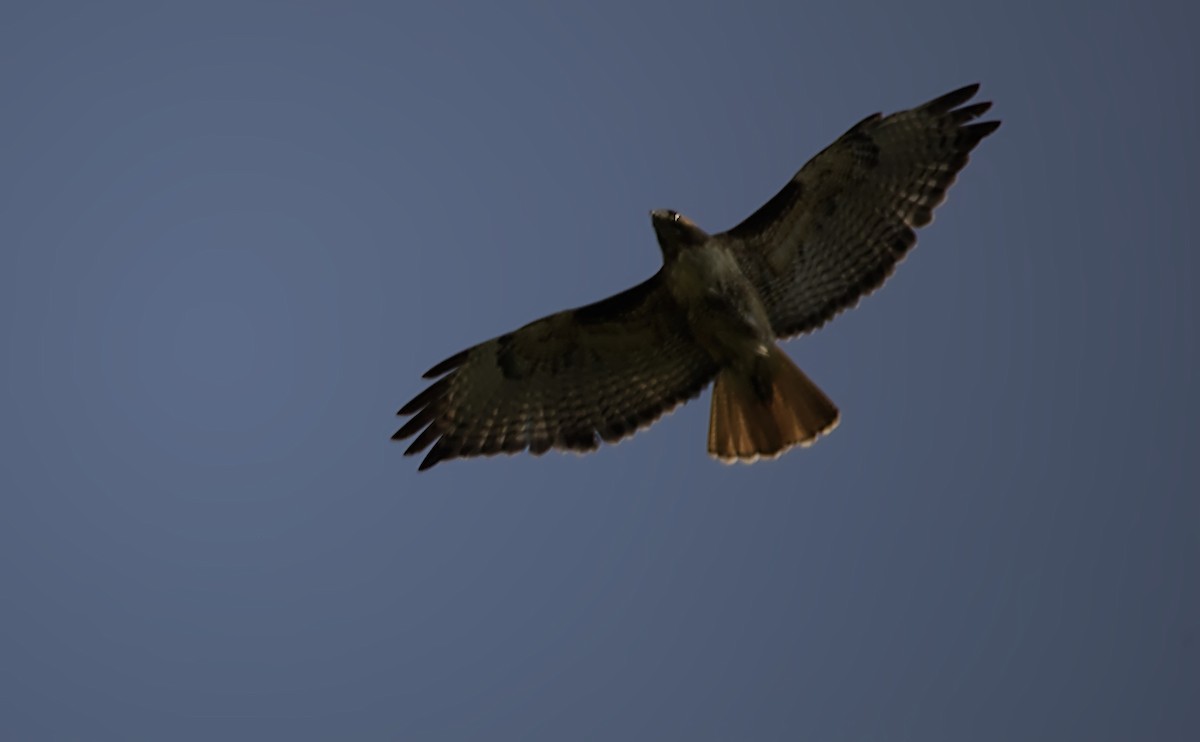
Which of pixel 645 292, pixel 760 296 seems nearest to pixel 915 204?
pixel 760 296

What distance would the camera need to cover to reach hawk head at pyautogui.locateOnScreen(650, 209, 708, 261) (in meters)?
9.79

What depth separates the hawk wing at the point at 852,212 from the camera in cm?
1028

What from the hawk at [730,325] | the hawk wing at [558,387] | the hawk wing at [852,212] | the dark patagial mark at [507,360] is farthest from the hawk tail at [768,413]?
the dark patagial mark at [507,360]

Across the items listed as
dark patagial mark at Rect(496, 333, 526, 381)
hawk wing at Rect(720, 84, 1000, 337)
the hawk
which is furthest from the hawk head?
dark patagial mark at Rect(496, 333, 526, 381)

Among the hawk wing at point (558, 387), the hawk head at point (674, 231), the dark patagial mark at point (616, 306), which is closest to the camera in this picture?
the hawk head at point (674, 231)

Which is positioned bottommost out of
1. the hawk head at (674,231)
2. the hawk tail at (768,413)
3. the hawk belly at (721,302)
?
the hawk tail at (768,413)

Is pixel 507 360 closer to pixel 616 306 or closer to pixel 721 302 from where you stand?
pixel 616 306

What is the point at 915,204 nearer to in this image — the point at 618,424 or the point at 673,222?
the point at 673,222

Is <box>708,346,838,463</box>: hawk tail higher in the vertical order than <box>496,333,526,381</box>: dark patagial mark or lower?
lower

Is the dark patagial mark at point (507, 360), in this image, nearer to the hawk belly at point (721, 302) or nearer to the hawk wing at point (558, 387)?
the hawk wing at point (558, 387)

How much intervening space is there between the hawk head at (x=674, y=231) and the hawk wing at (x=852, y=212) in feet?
1.53

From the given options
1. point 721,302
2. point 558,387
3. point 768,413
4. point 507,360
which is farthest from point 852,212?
point 507,360

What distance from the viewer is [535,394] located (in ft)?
35.5

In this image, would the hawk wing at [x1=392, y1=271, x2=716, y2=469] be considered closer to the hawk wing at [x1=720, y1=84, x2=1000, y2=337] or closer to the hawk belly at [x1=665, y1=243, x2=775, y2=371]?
the hawk belly at [x1=665, y1=243, x2=775, y2=371]
